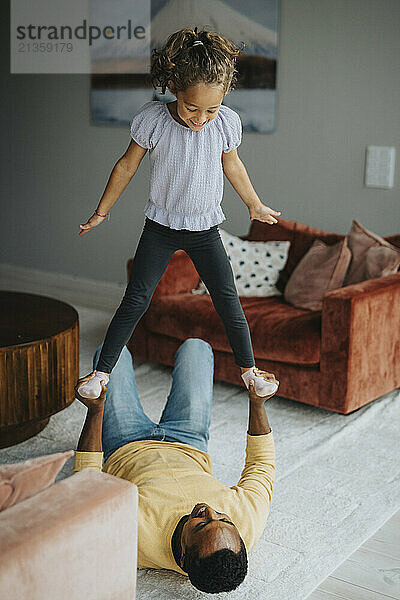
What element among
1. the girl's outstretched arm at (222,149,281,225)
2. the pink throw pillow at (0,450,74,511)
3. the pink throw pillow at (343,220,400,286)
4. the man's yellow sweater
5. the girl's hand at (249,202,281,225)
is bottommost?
the man's yellow sweater

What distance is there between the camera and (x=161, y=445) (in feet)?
7.34

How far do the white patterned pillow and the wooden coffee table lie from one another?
110cm

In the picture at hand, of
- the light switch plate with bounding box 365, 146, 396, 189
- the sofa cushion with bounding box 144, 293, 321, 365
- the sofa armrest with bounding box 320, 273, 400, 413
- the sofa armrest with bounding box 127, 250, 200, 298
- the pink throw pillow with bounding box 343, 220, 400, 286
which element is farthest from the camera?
the light switch plate with bounding box 365, 146, 396, 189

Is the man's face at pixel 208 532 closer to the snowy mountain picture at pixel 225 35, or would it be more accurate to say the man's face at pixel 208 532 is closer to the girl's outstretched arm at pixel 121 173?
the girl's outstretched arm at pixel 121 173

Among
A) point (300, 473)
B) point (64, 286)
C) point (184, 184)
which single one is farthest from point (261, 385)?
point (64, 286)

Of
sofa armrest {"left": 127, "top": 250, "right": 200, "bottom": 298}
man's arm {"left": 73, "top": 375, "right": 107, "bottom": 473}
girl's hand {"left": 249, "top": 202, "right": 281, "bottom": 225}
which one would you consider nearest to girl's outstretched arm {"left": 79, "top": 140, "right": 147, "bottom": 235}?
girl's hand {"left": 249, "top": 202, "right": 281, "bottom": 225}

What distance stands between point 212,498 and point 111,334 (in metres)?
0.53

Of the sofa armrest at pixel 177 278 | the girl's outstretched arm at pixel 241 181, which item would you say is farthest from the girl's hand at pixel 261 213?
the sofa armrest at pixel 177 278

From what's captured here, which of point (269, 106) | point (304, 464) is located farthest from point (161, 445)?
point (269, 106)

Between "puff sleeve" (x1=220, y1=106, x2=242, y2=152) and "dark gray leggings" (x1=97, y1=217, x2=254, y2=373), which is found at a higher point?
"puff sleeve" (x1=220, y1=106, x2=242, y2=152)

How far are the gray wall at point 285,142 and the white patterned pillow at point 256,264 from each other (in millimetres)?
546

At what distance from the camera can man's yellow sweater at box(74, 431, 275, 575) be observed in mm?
1880

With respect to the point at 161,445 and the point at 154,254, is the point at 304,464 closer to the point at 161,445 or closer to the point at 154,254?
the point at 161,445

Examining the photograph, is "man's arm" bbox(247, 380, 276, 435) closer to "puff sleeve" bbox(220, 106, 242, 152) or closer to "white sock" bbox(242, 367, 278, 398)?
"white sock" bbox(242, 367, 278, 398)
